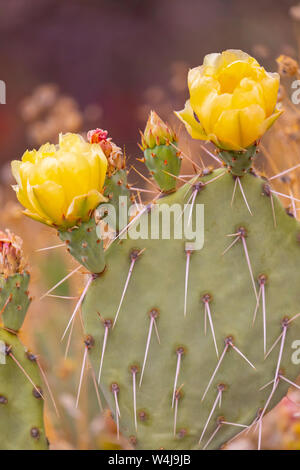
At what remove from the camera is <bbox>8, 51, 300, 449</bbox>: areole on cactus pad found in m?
0.70

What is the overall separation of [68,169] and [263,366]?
1.03 feet

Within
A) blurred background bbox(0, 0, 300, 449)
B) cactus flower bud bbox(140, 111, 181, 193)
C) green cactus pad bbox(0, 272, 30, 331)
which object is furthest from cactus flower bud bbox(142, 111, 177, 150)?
blurred background bbox(0, 0, 300, 449)

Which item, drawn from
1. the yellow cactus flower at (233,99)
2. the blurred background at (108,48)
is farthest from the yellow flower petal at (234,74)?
the blurred background at (108,48)

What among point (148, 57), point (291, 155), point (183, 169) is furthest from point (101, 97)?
point (291, 155)

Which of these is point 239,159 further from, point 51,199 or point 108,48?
point 108,48

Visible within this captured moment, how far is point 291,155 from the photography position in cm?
119

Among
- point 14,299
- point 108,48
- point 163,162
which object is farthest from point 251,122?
point 108,48

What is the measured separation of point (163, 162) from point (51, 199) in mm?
151

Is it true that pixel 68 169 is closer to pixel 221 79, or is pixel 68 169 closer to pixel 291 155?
pixel 221 79

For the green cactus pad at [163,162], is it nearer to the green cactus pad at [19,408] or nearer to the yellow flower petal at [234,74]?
the yellow flower petal at [234,74]

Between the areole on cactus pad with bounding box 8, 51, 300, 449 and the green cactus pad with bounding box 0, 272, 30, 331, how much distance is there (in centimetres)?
8

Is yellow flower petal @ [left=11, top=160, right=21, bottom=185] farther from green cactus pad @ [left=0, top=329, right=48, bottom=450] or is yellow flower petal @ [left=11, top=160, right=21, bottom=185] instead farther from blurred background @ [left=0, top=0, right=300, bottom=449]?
blurred background @ [left=0, top=0, right=300, bottom=449]

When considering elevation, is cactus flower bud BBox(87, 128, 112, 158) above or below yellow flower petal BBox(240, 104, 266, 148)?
above

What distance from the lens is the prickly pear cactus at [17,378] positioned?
73 cm
